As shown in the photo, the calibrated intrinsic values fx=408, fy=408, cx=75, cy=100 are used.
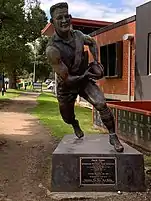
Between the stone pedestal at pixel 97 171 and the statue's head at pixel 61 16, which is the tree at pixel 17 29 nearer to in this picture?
the statue's head at pixel 61 16

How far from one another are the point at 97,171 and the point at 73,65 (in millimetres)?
1519

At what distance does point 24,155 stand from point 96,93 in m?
3.08

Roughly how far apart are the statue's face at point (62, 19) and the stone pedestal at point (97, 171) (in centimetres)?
170

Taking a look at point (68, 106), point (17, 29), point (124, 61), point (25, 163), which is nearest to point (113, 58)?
point (124, 61)

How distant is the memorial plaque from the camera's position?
211 inches

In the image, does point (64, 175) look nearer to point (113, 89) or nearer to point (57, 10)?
point (57, 10)

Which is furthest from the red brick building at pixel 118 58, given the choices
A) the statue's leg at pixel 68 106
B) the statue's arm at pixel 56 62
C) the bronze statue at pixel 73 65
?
the statue's arm at pixel 56 62

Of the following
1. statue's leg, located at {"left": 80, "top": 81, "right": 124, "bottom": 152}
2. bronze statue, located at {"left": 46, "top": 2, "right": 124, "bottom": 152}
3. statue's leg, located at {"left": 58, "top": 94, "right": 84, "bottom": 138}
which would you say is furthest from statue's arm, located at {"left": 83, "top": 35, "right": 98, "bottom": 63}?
statue's leg, located at {"left": 58, "top": 94, "right": 84, "bottom": 138}

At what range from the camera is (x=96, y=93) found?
19.2 ft

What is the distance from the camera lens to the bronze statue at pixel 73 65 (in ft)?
18.2

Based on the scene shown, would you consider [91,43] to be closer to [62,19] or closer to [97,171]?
[62,19]

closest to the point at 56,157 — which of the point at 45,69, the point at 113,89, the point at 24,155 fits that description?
the point at 24,155

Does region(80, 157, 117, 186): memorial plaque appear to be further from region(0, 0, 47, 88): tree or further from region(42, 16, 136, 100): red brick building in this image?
A: region(0, 0, 47, 88): tree

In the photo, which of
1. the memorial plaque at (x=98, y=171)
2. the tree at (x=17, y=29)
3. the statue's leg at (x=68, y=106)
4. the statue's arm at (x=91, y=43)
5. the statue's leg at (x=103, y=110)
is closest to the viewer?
the memorial plaque at (x=98, y=171)
